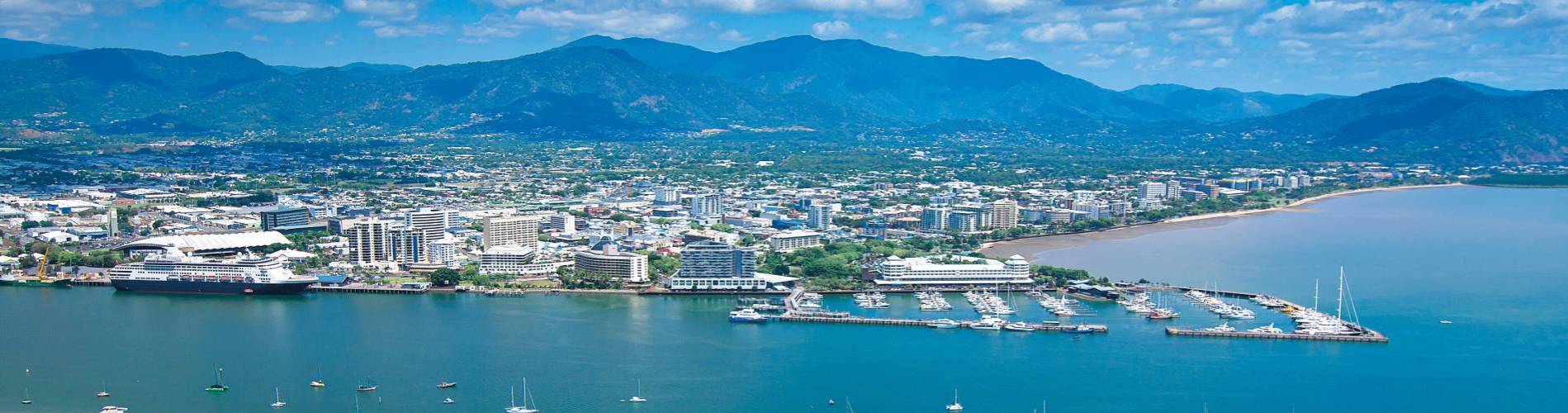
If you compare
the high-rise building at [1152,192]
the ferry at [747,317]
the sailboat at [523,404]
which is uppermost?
the high-rise building at [1152,192]

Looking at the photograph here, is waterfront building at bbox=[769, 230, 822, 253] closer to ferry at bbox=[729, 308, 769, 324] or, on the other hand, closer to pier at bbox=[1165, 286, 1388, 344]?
ferry at bbox=[729, 308, 769, 324]

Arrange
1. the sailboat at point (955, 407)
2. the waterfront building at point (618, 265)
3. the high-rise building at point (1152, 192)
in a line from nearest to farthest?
the sailboat at point (955, 407)
the waterfront building at point (618, 265)
the high-rise building at point (1152, 192)

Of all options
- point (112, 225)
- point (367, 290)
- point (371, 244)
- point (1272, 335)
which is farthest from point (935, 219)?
point (112, 225)

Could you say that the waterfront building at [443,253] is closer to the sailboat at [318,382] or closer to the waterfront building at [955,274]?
the waterfront building at [955,274]

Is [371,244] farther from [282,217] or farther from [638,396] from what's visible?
[638,396]

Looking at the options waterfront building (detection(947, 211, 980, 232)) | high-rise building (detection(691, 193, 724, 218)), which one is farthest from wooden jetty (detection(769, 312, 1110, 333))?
high-rise building (detection(691, 193, 724, 218))

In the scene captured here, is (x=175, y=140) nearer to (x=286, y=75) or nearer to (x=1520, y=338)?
(x=286, y=75)

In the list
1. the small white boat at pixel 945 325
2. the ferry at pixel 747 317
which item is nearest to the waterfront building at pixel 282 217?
the ferry at pixel 747 317
